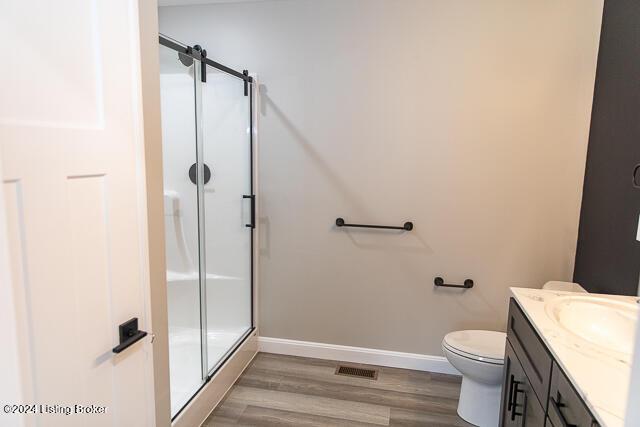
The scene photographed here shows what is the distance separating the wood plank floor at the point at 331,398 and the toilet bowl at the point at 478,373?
104mm

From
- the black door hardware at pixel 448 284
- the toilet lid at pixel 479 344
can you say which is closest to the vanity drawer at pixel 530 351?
the toilet lid at pixel 479 344

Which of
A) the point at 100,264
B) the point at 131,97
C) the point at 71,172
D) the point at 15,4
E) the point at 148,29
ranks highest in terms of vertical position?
the point at 148,29

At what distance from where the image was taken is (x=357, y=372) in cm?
279

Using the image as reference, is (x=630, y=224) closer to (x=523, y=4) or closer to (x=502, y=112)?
(x=502, y=112)

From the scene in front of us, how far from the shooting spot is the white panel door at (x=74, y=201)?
896mm

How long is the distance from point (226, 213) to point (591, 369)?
2.24 m

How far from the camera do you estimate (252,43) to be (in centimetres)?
276

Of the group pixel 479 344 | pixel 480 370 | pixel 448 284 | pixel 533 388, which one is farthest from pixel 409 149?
pixel 533 388

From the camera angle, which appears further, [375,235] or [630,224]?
[375,235]

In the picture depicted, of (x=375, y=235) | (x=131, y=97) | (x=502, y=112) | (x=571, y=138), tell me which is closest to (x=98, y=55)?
(x=131, y=97)

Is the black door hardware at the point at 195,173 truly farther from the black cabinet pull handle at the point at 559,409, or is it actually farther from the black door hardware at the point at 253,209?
the black cabinet pull handle at the point at 559,409

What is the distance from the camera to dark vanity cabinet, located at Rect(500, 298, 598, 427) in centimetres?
111

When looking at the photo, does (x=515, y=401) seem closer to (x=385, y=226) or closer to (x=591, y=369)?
(x=591, y=369)

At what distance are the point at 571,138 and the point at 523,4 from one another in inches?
32.8
